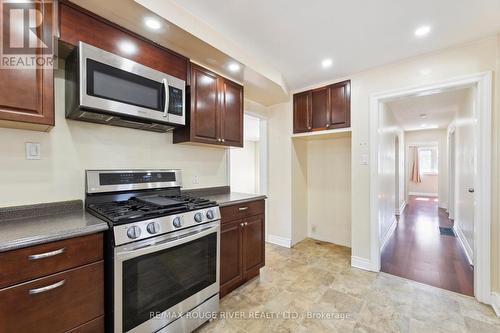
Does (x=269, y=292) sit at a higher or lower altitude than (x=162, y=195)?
lower

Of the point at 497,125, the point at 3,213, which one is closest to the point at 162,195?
the point at 3,213

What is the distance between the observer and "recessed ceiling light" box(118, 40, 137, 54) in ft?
5.72

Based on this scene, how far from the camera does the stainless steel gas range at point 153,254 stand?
54.1 inches

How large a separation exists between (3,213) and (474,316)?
3.75 metres

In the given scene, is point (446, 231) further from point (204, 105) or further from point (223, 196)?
point (204, 105)

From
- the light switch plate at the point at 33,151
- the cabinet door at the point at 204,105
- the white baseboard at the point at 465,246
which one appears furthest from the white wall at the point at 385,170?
the light switch plate at the point at 33,151

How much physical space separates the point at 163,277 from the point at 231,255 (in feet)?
2.58

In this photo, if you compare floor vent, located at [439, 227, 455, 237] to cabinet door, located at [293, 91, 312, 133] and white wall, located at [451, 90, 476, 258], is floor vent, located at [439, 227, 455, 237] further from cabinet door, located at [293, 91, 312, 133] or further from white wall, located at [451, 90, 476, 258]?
cabinet door, located at [293, 91, 312, 133]

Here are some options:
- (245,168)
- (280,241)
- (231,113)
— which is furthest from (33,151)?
(245,168)

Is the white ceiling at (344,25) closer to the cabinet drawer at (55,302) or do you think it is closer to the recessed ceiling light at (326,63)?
the recessed ceiling light at (326,63)

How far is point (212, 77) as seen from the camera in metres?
2.42

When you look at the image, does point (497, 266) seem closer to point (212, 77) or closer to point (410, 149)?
point (212, 77)

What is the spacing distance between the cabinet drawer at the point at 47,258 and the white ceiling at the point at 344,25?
1835 mm

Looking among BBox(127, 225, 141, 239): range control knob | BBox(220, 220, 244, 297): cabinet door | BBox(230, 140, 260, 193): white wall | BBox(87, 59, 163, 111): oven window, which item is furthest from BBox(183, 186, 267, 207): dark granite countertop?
BBox(230, 140, 260, 193): white wall
